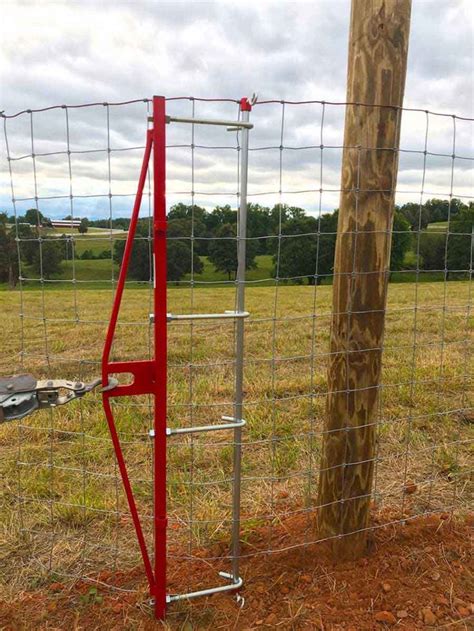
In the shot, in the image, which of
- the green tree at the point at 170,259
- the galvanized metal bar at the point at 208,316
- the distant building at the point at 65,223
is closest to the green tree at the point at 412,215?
the green tree at the point at 170,259

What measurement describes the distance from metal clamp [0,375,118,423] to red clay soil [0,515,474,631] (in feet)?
3.78

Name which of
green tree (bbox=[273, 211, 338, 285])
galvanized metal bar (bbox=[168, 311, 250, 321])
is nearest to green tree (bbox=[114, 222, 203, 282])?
green tree (bbox=[273, 211, 338, 285])

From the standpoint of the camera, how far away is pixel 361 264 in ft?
8.32

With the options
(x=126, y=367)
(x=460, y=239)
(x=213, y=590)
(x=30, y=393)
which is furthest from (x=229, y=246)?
(x=460, y=239)

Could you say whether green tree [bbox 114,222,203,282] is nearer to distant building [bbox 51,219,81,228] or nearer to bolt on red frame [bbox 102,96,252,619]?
distant building [bbox 51,219,81,228]

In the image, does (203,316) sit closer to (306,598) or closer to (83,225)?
(83,225)

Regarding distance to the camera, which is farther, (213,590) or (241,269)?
(213,590)

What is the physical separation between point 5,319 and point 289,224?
9996 mm

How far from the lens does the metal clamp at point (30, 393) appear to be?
207cm

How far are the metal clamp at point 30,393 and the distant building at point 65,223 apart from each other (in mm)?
769

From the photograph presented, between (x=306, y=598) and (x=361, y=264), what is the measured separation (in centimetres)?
168

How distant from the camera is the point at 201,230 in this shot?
275 centimetres

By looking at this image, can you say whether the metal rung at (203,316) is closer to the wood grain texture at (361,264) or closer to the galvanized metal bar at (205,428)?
the galvanized metal bar at (205,428)

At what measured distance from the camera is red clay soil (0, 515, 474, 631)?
2482 millimetres
